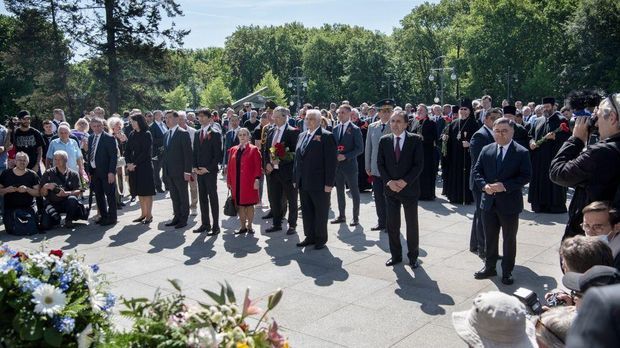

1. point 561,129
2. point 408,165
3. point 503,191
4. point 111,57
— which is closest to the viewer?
point 503,191

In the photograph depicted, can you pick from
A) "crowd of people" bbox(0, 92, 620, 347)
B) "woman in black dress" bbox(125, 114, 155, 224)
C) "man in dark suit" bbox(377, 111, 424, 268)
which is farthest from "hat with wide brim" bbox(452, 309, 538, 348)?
"woman in black dress" bbox(125, 114, 155, 224)

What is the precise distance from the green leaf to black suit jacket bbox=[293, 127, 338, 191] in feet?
18.4

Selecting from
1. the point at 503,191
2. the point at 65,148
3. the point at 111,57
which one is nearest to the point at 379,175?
the point at 503,191

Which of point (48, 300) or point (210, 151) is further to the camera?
point (210, 151)

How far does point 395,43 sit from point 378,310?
257ft

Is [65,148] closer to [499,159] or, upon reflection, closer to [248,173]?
[248,173]

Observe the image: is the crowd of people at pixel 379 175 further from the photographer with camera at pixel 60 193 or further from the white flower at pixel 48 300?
the white flower at pixel 48 300

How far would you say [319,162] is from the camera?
26.9 ft

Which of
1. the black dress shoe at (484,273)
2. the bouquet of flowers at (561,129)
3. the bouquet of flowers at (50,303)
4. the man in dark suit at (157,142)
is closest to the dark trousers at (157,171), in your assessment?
the man in dark suit at (157,142)

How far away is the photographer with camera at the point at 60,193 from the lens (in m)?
10.1

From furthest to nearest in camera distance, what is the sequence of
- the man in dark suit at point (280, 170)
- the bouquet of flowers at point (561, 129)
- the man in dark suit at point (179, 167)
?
the bouquet of flowers at point (561, 129) < the man in dark suit at point (179, 167) < the man in dark suit at point (280, 170)

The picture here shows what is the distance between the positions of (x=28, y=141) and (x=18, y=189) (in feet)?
7.39

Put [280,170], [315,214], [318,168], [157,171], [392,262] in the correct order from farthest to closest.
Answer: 1. [157,171]
2. [280,170]
3. [315,214]
4. [318,168]
5. [392,262]

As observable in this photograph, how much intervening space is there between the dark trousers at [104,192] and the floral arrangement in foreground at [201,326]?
27.3 ft
